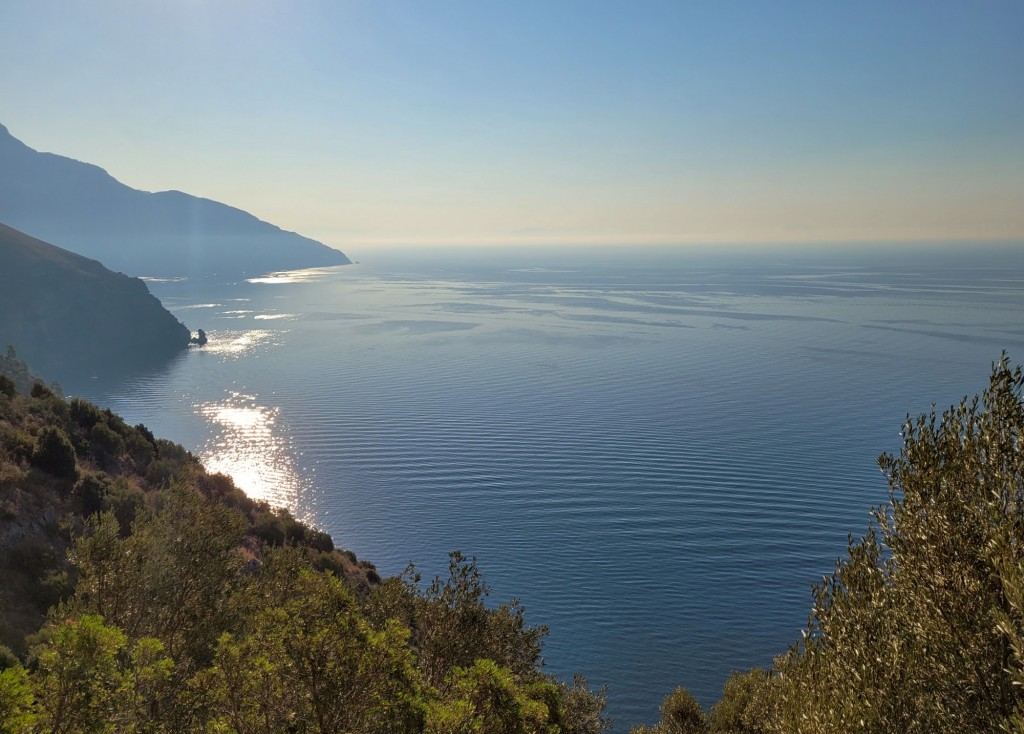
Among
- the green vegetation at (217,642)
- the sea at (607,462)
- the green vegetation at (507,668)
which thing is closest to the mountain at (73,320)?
the sea at (607,462)

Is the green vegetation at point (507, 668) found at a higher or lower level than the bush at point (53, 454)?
higher

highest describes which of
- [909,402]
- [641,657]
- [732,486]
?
[909,402]

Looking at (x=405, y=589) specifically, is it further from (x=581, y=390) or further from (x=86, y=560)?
(x=581, y=390)

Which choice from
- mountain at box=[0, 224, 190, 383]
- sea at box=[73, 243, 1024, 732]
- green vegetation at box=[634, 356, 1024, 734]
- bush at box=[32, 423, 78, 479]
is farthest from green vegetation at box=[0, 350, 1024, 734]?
mountain at box=[0, 224, 190, 383]

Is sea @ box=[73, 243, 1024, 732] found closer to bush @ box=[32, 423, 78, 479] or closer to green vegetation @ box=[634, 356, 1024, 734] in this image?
green vegetation @ box=[634, 356, 1024, 734]

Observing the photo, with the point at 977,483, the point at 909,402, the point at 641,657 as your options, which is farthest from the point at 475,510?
the point at 909,402

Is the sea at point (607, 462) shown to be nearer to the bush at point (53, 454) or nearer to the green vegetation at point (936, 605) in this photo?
the green vegetation at point (936, 605)

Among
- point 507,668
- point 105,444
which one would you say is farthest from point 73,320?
point 507,668
